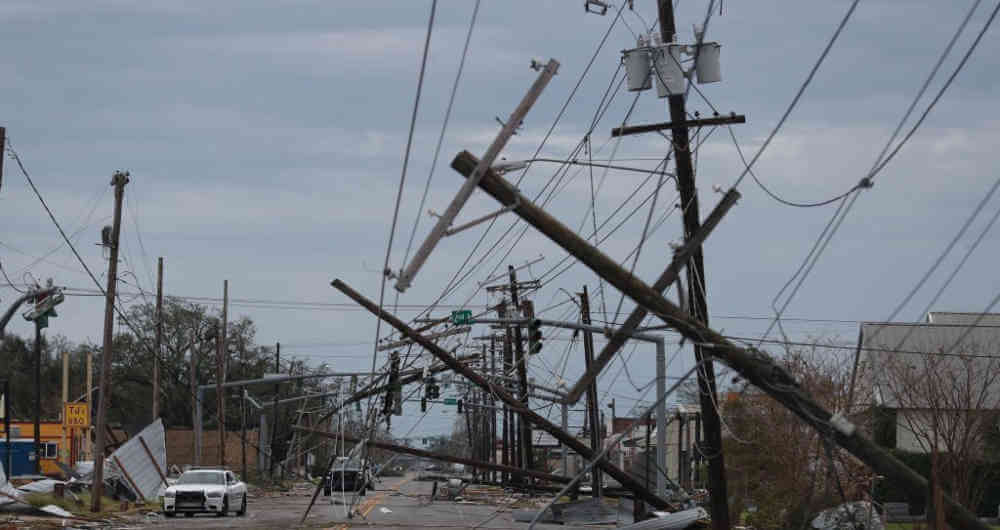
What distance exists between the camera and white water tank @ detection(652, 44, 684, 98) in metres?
21.0

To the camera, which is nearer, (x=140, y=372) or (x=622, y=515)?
(x=622, y=515)

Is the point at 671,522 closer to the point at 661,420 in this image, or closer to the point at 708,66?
the point at 661,420

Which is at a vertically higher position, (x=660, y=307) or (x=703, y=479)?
(x=660, y=307)

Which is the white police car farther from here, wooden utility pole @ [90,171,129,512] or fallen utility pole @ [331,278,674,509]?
fallen utility pole @ [331,278,674,509]

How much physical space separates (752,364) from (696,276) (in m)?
5.23

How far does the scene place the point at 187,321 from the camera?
99.1m

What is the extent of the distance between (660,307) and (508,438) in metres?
53.5

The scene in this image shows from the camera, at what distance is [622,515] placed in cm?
3409

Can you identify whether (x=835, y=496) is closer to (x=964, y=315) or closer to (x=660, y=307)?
(x=660, y=307)

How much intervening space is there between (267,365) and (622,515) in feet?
235

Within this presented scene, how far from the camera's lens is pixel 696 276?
69.8 feet

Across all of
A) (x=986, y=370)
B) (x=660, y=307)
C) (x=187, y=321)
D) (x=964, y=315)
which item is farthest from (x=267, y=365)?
(x=660, y=307)

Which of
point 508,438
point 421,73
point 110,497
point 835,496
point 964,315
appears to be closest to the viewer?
point 421,73

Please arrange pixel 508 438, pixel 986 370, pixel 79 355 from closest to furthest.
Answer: pixel 986 370, pixel 508 438, pixel 79 355
